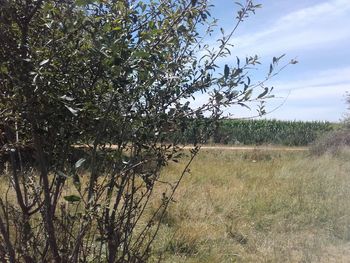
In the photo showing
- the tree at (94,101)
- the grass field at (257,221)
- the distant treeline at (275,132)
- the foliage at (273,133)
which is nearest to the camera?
the tree at (94,101)

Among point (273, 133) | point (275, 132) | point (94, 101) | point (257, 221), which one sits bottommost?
point (257, 221)

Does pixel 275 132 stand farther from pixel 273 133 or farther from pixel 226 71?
pixel 226 71

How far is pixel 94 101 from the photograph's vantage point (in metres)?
2.04

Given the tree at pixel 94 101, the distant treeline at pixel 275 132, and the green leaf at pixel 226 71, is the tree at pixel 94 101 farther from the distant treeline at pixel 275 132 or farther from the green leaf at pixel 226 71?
the distant treeline at pixel 275 132

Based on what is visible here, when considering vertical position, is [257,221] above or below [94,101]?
below

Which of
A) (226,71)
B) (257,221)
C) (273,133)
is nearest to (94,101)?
(226,71)

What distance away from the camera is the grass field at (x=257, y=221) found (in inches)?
191

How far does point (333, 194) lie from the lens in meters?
8.19

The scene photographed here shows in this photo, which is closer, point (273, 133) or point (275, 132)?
point (273, 133)

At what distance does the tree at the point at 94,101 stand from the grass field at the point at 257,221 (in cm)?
125

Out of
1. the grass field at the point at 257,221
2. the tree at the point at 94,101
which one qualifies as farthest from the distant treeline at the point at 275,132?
the tree at the point at 94,101

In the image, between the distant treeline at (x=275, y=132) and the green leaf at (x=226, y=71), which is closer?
the green leaf at (x=226, y=71)

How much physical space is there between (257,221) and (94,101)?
189 inches

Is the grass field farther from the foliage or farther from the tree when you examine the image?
the foliage
